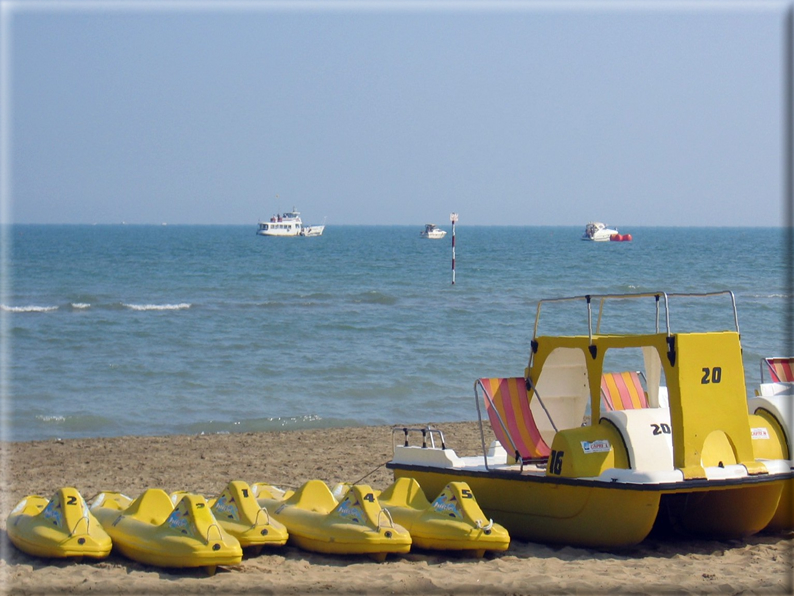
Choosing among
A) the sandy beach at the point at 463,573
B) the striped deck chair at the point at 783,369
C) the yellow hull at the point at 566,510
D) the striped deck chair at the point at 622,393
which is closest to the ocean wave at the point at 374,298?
the striped deck chair at the point at 783,369

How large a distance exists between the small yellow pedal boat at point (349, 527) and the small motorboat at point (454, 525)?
0.20 m

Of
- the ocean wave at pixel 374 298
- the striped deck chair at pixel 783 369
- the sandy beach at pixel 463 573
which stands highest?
the striped deck chair at pixel 783 369

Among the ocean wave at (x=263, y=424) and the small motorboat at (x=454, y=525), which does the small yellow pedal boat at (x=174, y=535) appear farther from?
the ocean wave at (x=263, y=424)

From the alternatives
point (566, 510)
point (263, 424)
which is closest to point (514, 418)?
point (566, 510)

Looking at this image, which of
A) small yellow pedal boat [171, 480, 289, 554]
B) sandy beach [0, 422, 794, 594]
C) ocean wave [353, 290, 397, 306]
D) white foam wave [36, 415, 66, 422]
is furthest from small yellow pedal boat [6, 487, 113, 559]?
ocean wave [353, 290, 397, 306]

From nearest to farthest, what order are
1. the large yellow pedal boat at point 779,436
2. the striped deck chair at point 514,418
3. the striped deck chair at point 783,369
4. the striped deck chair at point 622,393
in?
the large yellow pedal boat at point 779,436 → the striped deck chair at point 514,418 → the striped deck chair at point 622,393 → the striped deck chair at point 783,369

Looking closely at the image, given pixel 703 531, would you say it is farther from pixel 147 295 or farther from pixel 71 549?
pixel 147 295

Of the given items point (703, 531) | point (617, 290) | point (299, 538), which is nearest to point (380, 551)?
point (299, 538)

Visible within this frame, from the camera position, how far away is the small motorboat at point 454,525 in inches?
267

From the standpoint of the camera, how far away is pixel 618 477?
6645 millimetres

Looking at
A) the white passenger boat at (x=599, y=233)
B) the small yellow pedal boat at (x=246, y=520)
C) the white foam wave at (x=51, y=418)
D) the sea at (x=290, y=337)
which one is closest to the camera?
the small yellow pedal boat at (x=246, y=520)

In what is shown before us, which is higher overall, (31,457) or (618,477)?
→ (618,477)

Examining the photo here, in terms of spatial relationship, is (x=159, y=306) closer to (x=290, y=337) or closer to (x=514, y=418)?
(x=290, y=337)

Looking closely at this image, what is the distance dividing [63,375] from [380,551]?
39.7ft
